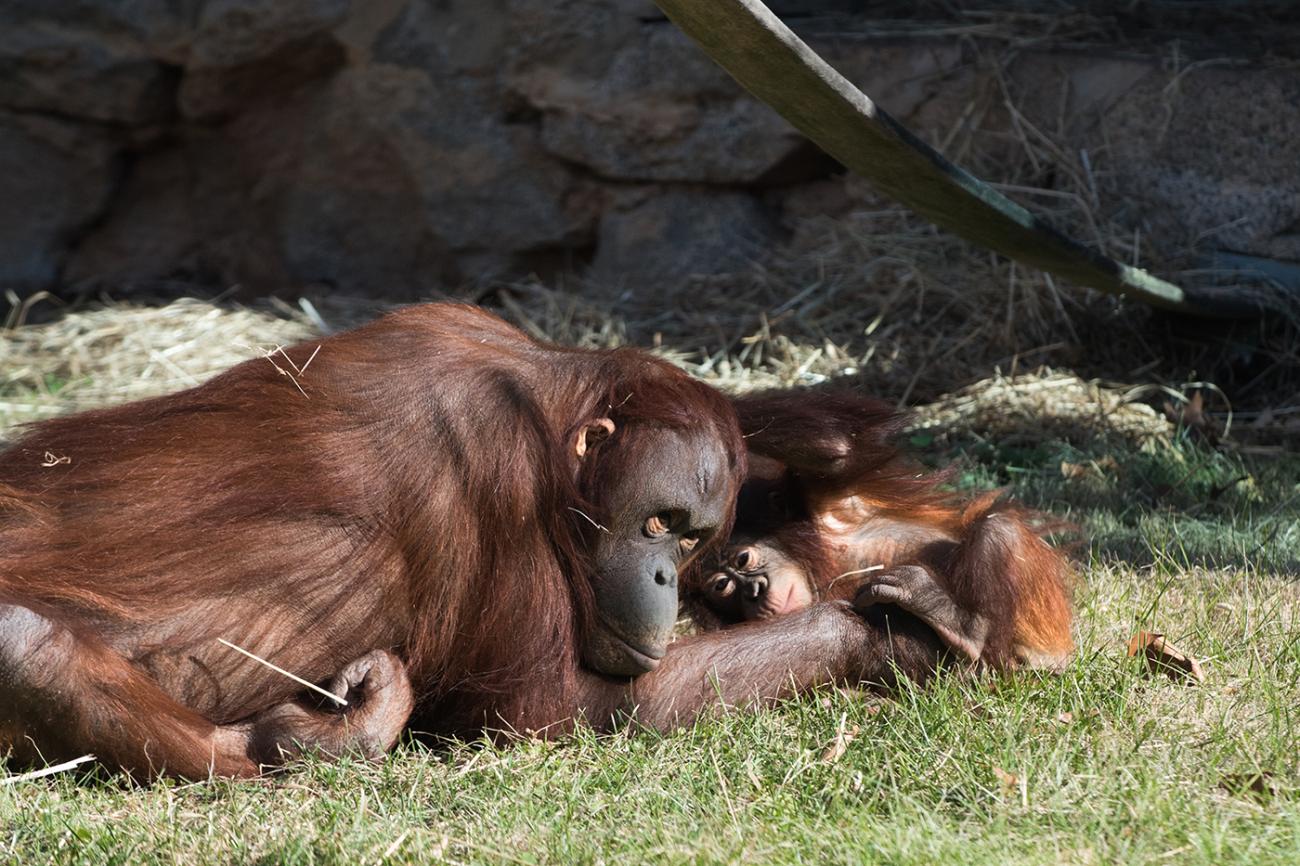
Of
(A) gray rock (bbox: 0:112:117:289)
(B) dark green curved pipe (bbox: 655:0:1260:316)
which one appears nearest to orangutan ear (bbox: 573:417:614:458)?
(B) dark green curved pipe (bbox: 655:0:1260:316)

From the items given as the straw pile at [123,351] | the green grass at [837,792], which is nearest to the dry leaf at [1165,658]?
the green grass at [837,792]

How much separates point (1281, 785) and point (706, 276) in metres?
4.23

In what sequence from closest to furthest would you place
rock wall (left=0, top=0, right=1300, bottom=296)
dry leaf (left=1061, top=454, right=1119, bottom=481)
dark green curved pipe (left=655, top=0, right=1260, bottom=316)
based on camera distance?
1. dark green curved pipe (left=655, top=0, right=1260, bottom=316)
2. dry leaf (left=1061, top=454, right=1119, bottom=481)
3. rock wall (left=0, top=0, right=1300, bottom=296)

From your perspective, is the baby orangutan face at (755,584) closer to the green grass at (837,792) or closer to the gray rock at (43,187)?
the green grass at (837,792)

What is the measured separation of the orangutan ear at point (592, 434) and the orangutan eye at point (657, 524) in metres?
0.17

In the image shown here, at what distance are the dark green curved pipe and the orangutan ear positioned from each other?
94 centimetres

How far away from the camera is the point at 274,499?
2.57m

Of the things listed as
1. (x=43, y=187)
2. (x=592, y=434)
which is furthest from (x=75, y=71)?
(x=592, y=434)

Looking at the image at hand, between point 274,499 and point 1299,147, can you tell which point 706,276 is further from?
point 274,499

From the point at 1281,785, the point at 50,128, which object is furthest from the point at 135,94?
the point at 1281,785

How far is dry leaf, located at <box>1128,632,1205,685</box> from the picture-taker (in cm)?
273

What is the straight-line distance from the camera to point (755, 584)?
9.93 ft

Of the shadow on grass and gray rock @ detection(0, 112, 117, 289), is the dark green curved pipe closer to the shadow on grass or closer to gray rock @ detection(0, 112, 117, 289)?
the shadow on grass

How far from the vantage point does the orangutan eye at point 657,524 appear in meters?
2.66
